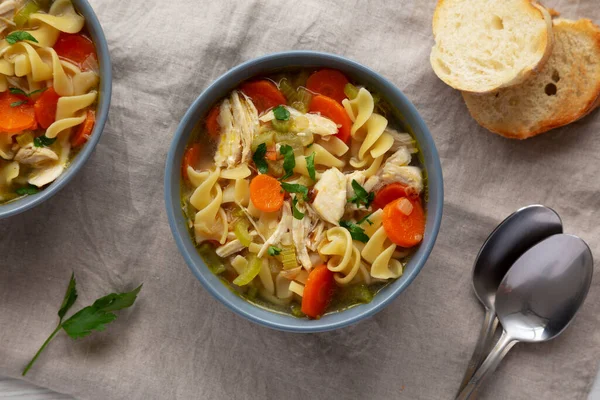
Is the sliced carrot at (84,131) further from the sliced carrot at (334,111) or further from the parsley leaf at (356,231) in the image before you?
the parsley leaf at (356,231)

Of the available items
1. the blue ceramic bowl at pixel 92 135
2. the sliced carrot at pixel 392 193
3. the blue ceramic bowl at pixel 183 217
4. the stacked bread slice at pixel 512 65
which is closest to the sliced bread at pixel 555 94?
the stacked bread slice at pixel 512 65

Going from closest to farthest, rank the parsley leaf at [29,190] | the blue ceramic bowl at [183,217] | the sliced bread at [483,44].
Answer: the blue ceramic bowl at [183,217], the parsley leaf at [29,190], the sliced bread at [483,44]

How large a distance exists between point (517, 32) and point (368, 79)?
1.04 meters

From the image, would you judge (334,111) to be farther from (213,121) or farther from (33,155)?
(33,155)

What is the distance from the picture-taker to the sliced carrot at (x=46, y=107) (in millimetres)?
3445

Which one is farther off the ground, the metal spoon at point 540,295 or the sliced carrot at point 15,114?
the sliced carrot at point 15,114

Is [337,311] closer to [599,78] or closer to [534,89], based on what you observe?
[534,89]

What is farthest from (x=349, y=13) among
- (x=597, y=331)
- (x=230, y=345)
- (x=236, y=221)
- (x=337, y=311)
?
(x=597, y=331)

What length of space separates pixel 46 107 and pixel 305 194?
5.06 ft

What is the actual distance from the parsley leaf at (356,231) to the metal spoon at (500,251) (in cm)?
86

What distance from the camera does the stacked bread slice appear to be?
3711 millimetres

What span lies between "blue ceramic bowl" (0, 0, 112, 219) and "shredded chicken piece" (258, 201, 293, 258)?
110cm

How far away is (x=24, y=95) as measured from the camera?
3453mm

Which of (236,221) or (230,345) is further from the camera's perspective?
(230,345)
